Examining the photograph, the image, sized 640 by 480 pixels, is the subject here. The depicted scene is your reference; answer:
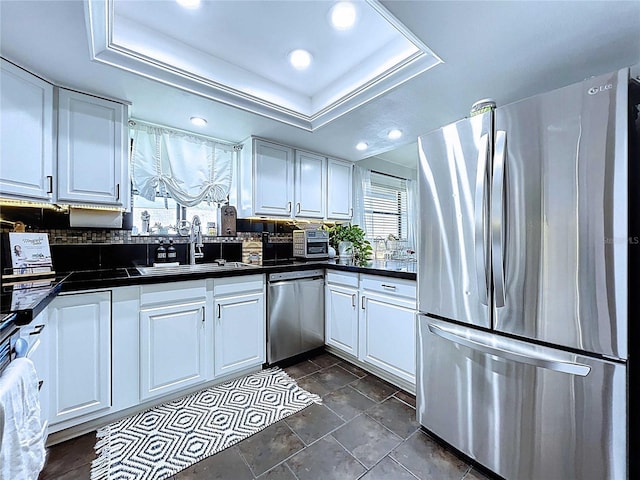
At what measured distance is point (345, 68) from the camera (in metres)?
2.12

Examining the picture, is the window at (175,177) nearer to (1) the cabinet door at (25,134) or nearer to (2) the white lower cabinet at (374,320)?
(1) the cabinet door at (25,134)

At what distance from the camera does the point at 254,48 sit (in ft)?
6.26

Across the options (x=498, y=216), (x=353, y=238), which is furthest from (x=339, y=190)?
(x=498, y=216)

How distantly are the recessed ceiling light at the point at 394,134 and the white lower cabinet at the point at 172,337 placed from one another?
2.22 m

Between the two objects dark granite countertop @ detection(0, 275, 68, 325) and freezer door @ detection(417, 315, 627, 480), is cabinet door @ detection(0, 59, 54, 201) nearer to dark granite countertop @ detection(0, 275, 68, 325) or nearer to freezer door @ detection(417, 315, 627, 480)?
dark granite countertop @ detection(0, 275, 68, 325)

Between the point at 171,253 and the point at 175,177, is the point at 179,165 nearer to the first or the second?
the point at 175,177

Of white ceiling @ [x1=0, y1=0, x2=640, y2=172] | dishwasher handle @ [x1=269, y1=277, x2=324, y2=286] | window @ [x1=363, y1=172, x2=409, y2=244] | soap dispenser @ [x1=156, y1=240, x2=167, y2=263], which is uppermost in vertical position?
white ceiling @ [x1=0, y1=0, x2=640, y2=172]

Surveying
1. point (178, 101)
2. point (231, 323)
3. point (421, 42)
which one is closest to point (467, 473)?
point (231, 323)

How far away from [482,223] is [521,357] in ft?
2.10

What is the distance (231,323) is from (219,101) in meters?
1.74

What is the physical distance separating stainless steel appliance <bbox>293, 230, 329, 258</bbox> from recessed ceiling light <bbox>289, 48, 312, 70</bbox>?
1628 mm

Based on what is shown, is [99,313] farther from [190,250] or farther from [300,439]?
[300,439]

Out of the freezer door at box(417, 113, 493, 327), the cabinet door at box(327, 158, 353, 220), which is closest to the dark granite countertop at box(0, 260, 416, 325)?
the freezer door at box(417, 113, 493, 327)

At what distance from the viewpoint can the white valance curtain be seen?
249 centimetres
